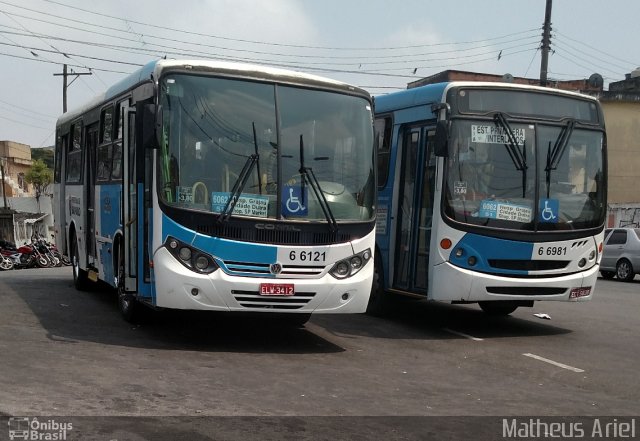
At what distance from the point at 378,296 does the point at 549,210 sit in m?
3.04

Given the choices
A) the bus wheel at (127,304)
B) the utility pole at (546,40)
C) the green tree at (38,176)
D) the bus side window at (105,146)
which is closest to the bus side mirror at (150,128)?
the bus wheel at (127,304)

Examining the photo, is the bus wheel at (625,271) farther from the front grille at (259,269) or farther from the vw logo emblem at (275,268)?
the vw logo emblem at (275,268)

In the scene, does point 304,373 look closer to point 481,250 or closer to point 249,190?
point 249,190

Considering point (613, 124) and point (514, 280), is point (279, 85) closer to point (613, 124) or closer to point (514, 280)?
point (514, 280)

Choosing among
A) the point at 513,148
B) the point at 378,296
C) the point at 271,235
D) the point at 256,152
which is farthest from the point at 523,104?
the point at 271,235

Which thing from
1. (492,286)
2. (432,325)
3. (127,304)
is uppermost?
(492,286)

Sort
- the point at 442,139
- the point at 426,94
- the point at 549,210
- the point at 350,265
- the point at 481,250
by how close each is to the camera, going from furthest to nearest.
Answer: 1. the point at 426,94
2. the point at 549,210
3. the point at 481,250
4. the point at 442,139
5. the point at 350,265

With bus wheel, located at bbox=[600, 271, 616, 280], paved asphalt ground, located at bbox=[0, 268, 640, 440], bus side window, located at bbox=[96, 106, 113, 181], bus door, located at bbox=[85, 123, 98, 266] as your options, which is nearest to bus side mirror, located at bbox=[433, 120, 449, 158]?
paved asphalt ground, located at bbox=[0, 268, 640, 440]

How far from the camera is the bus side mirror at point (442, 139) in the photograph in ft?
34.6

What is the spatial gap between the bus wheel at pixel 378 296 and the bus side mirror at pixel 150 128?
16.1ft

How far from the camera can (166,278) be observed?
8742 millimetres

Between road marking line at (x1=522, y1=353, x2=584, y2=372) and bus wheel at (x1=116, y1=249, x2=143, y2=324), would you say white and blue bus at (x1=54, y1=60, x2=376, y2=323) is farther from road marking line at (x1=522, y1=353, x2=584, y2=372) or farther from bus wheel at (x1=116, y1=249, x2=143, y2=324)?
road marking line at (x1=522, y1=353, x2=584, y2=372)

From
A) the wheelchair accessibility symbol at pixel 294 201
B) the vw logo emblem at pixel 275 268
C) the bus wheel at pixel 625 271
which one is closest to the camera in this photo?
the vw logo emblem at pixel 275 268

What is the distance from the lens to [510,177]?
1085 centimetres
